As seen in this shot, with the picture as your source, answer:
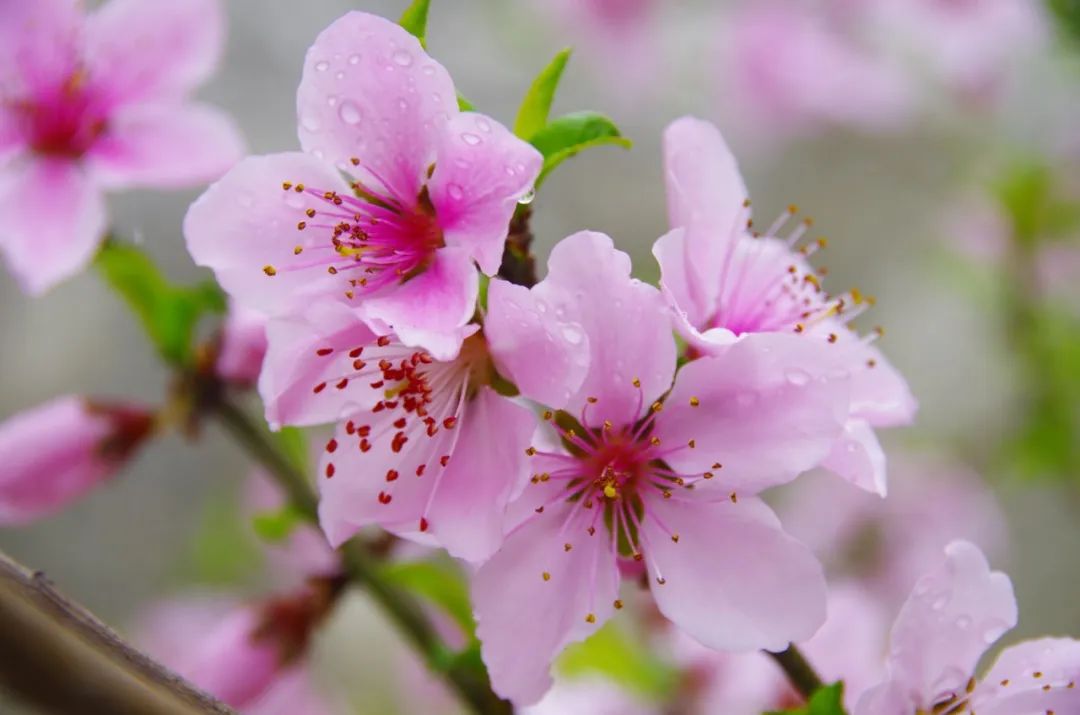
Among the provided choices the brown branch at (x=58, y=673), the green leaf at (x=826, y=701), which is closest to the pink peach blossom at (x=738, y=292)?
the green leaf at (x=826, y=701)

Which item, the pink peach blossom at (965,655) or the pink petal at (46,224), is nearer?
the pink peach blossom at (965,655)

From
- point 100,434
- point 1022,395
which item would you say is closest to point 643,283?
point 100,434

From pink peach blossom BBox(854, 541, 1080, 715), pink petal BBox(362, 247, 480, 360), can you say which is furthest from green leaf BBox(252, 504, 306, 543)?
pink peach blossom BBox(854, 541, 1080, 715)

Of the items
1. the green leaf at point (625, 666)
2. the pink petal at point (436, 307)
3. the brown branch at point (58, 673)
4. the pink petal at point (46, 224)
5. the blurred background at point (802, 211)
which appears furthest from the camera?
the blurred background at point (802, 211)

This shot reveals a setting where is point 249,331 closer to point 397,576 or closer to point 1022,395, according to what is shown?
point 397,576

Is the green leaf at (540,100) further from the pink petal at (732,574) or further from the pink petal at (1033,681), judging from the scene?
the pink petal at (1033,681)

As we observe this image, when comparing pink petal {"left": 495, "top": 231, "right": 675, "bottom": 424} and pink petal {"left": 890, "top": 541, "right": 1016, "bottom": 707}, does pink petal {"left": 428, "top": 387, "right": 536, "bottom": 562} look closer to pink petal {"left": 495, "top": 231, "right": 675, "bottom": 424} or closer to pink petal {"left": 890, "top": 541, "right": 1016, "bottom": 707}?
pink petal {"left": 495, "top": 231, "right": 675, "bottom": 424}

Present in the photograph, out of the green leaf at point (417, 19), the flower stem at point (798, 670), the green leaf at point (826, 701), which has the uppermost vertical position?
the green leaf at point (417, 19)
